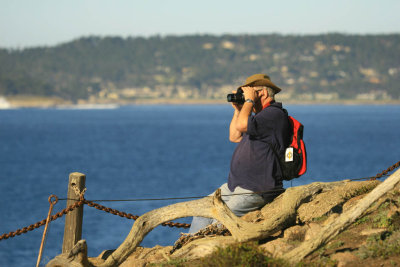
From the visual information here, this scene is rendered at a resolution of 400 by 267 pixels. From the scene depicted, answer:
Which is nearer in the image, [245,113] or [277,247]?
[277,247]

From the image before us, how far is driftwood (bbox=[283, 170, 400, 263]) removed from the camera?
5434 millimetres

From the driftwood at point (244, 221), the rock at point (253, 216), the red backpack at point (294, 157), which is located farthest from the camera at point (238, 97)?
the rock at point (253, 216)

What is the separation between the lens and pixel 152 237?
30609 mm

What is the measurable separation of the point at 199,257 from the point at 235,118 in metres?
1.39

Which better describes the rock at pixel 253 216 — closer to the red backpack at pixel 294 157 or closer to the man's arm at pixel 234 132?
the red backpack at pixel 294 157

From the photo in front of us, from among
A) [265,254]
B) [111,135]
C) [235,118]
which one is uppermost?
[235,118]

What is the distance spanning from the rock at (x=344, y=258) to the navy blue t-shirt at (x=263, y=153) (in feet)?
3.46

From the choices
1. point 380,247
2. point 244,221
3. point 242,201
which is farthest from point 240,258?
point 380,247

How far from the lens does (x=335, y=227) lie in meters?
5.57

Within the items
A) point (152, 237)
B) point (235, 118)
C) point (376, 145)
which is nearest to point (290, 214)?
point (235, 118)

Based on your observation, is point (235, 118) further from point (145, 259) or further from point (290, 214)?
point (145, 259)

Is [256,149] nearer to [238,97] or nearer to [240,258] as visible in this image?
[238,97]

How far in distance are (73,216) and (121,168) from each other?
6098 centimetres

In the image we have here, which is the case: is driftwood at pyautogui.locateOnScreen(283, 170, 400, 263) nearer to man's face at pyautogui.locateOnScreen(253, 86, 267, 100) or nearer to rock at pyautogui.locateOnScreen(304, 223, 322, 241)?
rock at pyautogui.locateOnScreen(304, 223, 322, 241)
